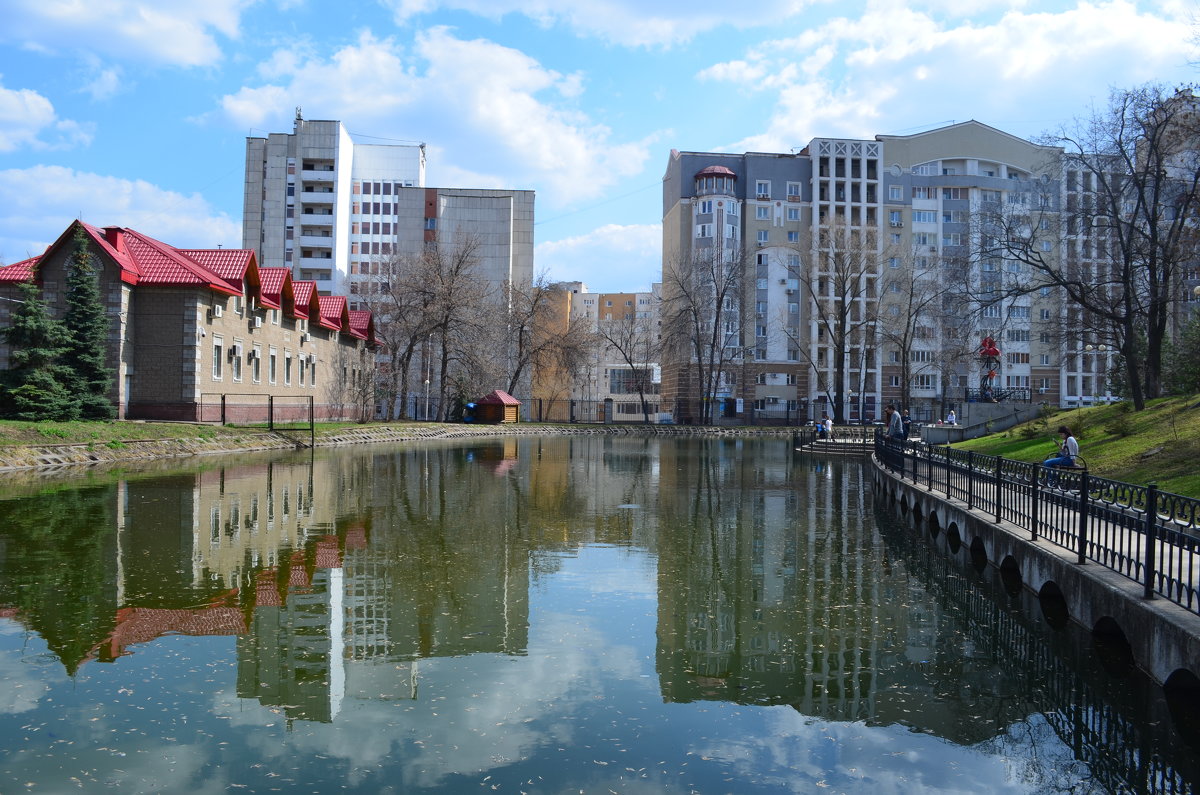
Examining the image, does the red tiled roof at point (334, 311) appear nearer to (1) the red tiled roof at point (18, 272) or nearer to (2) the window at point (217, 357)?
(2) the window at point (217, 357)

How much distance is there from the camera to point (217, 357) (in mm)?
38125

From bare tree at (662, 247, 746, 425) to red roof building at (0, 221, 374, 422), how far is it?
33.9m

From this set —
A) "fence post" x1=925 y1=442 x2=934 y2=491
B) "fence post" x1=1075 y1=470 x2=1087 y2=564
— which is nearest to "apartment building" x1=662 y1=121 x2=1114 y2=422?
"fence post" x1=925 y1=442 x2=934 y2=491

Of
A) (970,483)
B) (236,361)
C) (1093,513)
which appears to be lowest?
(970,483)

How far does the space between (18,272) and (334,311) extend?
22.2 meters

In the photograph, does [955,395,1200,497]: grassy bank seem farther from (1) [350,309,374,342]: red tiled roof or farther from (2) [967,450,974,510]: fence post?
(1) [350,309,374,342]: red tiled roof

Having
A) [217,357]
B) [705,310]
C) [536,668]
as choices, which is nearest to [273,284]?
[217,357]

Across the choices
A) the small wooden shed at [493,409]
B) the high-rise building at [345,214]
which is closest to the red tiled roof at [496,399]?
the small wooden shed at [493,409]

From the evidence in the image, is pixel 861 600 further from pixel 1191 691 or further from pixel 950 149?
pixel 950 149

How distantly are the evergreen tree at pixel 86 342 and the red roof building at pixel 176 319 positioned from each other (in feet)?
6.51

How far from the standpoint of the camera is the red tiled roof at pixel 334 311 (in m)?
54.9

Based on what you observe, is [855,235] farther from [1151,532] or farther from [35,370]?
[1151,532]

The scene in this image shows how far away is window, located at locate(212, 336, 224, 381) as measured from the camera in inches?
1476

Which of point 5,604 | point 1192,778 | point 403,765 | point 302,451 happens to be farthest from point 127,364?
point 1192,778
